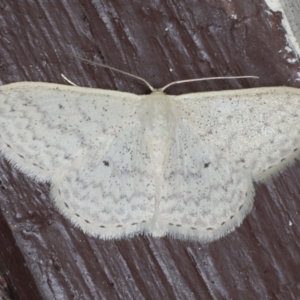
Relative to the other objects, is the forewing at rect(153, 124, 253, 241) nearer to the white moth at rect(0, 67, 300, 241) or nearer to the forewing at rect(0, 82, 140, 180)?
the white moth at rect(0, 67, 300, 241)

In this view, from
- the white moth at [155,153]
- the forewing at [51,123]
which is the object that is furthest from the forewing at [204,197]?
the forewing at [51,123]

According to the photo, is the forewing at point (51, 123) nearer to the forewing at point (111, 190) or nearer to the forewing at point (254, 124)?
the forewing at point (111, 190)

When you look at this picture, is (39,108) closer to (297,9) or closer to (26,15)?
(26,15)

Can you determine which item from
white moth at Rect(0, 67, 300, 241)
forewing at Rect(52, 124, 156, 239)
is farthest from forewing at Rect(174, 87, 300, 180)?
forewing at Rect(52, 124, 156, 239)

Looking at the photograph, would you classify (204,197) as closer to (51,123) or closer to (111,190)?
(111,190)

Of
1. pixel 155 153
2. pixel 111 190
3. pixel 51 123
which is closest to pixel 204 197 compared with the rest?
pixel 155 153

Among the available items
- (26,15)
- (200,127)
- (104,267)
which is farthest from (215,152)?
(26,15)

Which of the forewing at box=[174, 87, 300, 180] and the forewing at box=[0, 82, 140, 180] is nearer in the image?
the forewing at box=[0, 82, 140, 180]
